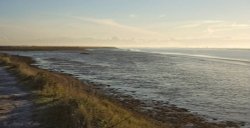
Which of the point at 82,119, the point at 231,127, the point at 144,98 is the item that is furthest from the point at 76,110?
the point at 144,98

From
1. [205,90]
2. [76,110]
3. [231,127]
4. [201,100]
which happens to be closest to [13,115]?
[76,110]

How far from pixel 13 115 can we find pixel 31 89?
22.9ft

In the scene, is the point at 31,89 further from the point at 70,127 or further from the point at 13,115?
the point at 70,127

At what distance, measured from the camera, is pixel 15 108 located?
53.6ft

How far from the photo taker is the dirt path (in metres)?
13.5

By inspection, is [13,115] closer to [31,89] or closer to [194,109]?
[31,89]

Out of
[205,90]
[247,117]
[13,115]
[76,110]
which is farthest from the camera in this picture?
[205,90]

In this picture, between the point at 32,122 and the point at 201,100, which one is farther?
the point at 201,100

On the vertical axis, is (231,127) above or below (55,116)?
below

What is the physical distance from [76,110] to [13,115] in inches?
127

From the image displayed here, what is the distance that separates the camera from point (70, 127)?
40.0 ft

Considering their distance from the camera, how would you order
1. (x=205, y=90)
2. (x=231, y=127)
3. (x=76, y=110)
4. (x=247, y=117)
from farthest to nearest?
(x=205, y=90) → (x=247, y=117) → (x=231, y=127) → (x=76, y=110)

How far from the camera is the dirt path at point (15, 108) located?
44.3ft

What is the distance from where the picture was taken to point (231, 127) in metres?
17.7
